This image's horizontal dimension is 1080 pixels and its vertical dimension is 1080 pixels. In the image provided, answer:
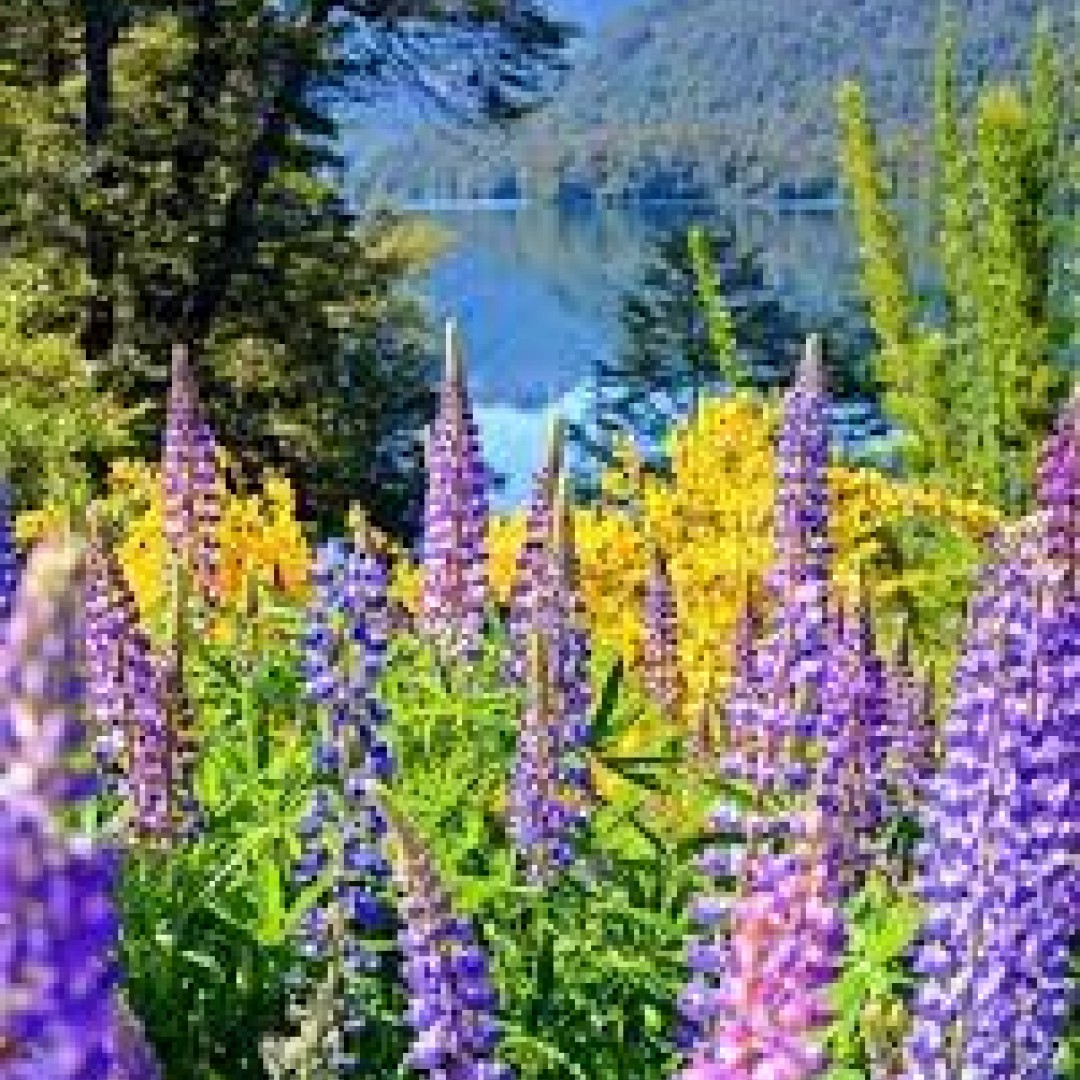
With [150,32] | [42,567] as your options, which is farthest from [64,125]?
[42,567]

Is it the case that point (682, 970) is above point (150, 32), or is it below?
below

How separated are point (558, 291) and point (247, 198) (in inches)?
4309

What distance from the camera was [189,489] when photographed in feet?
22.6

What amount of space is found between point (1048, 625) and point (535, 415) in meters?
72.4

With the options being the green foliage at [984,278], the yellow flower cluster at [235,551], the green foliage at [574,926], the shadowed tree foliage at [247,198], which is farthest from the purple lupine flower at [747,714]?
the shadowed tree foliage at [247,198]

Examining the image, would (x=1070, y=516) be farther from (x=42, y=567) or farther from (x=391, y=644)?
(x=42, y=567)

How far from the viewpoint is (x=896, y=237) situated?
17.4 m

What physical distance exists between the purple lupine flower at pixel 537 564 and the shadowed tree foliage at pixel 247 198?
60.0ft

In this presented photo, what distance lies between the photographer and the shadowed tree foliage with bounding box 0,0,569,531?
25.5 metres

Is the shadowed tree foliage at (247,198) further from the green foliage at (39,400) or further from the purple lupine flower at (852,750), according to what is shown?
the purple lupine flower at (852,750)

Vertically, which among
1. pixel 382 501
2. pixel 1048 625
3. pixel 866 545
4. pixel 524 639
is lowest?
pixel 382 501

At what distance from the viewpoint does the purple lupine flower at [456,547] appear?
20.0ft

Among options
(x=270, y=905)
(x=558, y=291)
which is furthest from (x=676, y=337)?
(x=558, y=291)

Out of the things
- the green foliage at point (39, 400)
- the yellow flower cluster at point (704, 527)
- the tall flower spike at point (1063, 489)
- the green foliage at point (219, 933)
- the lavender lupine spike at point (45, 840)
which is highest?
the lavender lupine spike at point (45, 840)
